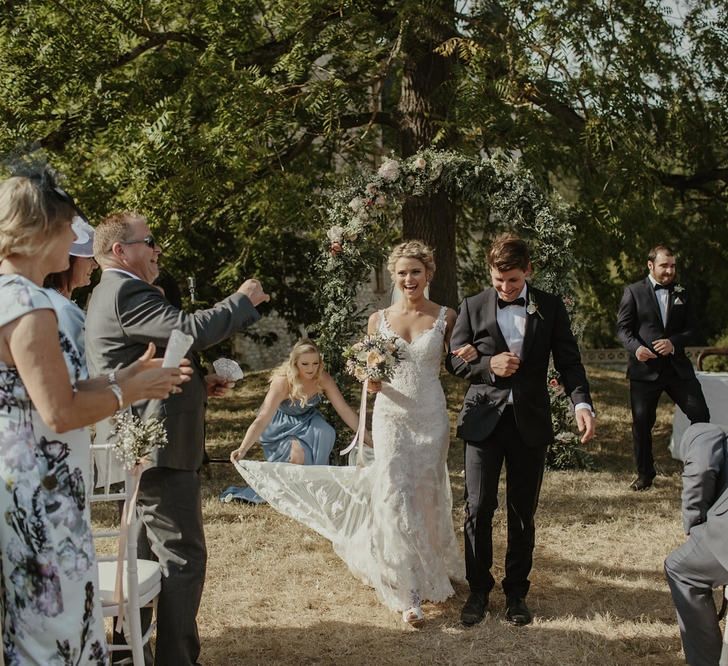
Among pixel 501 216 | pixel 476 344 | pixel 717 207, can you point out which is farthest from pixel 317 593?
pixel 717 207

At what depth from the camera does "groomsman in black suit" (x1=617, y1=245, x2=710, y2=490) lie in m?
9.02

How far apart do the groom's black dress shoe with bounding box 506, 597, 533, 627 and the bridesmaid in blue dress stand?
107 inches

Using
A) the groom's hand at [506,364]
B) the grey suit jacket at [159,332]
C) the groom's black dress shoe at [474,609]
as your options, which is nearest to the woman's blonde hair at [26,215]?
the grey suit jacket at [159,332]

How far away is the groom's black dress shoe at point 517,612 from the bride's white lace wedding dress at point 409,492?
437 millimetres

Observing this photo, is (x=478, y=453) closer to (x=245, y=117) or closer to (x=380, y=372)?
(x=380, y=372)

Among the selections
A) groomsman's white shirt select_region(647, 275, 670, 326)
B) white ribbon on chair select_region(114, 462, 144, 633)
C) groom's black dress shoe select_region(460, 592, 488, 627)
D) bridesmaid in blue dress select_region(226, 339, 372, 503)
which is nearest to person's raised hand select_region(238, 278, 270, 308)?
white ribbon on chair select_region(114, 462, 144, 633)

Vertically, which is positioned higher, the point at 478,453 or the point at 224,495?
the point at 478,453

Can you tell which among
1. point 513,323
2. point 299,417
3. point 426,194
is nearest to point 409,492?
point 513,323

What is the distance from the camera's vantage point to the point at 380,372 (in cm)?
585

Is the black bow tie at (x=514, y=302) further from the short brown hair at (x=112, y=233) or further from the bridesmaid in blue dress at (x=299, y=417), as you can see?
the bridesmaid in blue dress at (x=299, y=417)

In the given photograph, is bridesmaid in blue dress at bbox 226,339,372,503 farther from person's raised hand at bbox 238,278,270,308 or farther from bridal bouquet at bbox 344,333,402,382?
person's raised hand at bbox 238,278,270,308

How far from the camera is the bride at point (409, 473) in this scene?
5.72 metres

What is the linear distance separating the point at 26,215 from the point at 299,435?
5798 mm

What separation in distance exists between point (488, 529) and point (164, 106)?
21.6ft
